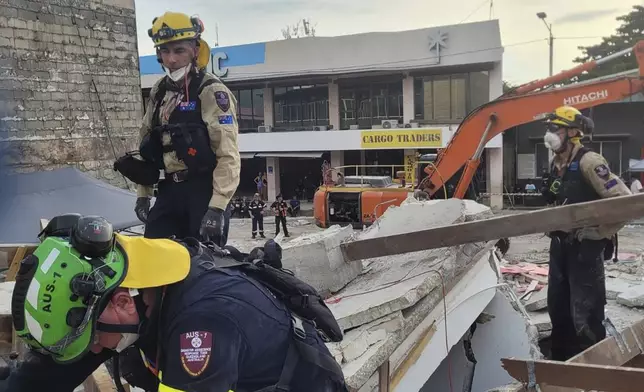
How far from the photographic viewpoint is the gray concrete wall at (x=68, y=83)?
9.06m

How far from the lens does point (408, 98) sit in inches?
Answer: 830

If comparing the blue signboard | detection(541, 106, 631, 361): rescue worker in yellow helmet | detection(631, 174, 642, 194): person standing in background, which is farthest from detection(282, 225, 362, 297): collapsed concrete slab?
the blue signboard

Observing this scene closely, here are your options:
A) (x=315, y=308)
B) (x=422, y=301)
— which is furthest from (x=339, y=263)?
(x=315, y=308)

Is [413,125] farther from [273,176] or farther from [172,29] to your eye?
[172,29]

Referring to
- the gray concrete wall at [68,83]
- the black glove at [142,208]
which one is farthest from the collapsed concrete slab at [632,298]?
the gray concrete wall at [68,83]

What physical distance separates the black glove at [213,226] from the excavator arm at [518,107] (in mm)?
6516

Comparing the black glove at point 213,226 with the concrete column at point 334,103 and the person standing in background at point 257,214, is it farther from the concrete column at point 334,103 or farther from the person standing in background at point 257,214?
the concrete column at point 334,103

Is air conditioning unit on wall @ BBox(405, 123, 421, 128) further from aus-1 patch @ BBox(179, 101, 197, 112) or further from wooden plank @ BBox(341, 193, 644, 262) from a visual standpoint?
aus-1 patch @ BBox(179, 101, 197, 112)

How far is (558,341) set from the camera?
4590 millimetres

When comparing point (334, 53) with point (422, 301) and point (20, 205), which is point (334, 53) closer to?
point (20, 205)

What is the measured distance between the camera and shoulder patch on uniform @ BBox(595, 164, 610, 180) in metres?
4.31

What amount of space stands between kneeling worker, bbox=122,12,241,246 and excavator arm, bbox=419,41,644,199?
635 centimetres

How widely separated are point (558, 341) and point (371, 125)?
17.9m

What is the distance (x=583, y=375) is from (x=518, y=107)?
7.08 meters
